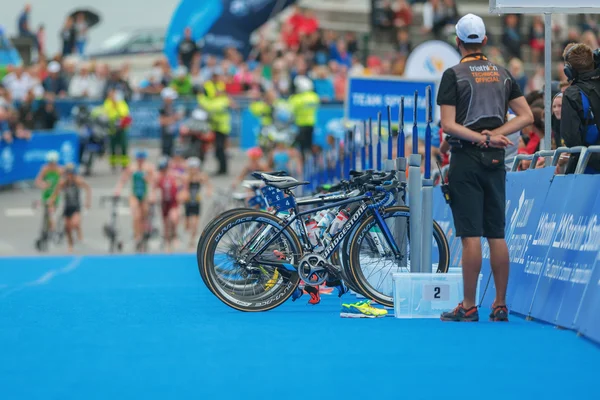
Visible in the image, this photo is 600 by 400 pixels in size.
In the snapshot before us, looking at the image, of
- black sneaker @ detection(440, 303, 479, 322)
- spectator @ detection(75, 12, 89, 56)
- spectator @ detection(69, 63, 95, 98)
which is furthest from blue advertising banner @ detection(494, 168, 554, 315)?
spectator @ detection(75, 12, 89, 56)

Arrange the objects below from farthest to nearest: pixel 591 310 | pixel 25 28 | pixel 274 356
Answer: pixel 25 28
pixel 591 310
pixel 274 356

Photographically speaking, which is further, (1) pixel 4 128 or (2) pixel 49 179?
(1) pixel 4 128

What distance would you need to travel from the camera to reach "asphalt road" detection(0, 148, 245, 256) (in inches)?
1127

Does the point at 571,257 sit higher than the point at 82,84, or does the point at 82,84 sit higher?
the point at 82,84

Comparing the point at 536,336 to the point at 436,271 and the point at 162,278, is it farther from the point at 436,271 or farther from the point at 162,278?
the point at 162,278

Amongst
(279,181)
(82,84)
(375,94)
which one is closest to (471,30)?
(279,181)

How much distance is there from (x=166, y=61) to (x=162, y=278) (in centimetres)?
2229

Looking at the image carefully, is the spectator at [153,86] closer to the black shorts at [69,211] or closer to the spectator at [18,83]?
the spectator at [18,83]

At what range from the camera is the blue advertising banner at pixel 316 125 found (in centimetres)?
3369

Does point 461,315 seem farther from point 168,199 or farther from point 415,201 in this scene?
point 168,199

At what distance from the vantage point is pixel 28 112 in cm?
3472

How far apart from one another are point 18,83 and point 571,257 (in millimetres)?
28785

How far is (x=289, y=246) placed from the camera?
10.7 m

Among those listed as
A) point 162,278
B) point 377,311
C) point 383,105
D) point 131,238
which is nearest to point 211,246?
point 377,311
